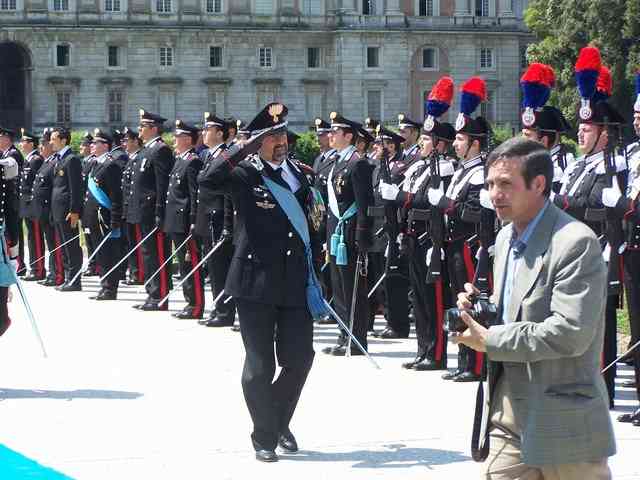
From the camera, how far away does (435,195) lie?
1130cm

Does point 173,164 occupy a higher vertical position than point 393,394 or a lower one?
higher

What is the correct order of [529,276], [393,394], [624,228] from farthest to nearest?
[393,394]
[624,228]
[529,276]

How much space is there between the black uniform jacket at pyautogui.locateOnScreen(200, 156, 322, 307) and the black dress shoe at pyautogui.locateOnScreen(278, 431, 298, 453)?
2.47ft

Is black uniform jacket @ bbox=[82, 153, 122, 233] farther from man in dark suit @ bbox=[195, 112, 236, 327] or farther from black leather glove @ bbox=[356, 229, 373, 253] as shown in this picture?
black leather glove @ bbox=[356, 229, 373, 253]

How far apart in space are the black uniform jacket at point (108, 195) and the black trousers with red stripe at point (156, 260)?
1389mm

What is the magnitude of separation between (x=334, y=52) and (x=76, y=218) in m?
73.9

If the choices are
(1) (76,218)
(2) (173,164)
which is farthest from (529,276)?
(1) (76,218)

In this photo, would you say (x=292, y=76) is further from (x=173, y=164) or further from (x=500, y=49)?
(x=173, y=164)

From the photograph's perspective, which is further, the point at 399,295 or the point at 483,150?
the point at 399,295

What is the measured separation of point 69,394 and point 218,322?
4.19 metres

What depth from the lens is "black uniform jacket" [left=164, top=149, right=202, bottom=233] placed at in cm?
1541

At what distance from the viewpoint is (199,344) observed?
1329 cm

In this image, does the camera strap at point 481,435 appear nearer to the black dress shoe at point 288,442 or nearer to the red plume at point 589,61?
the black dress shoe at point 288,442

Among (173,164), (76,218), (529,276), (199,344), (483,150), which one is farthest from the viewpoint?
(76,218)
